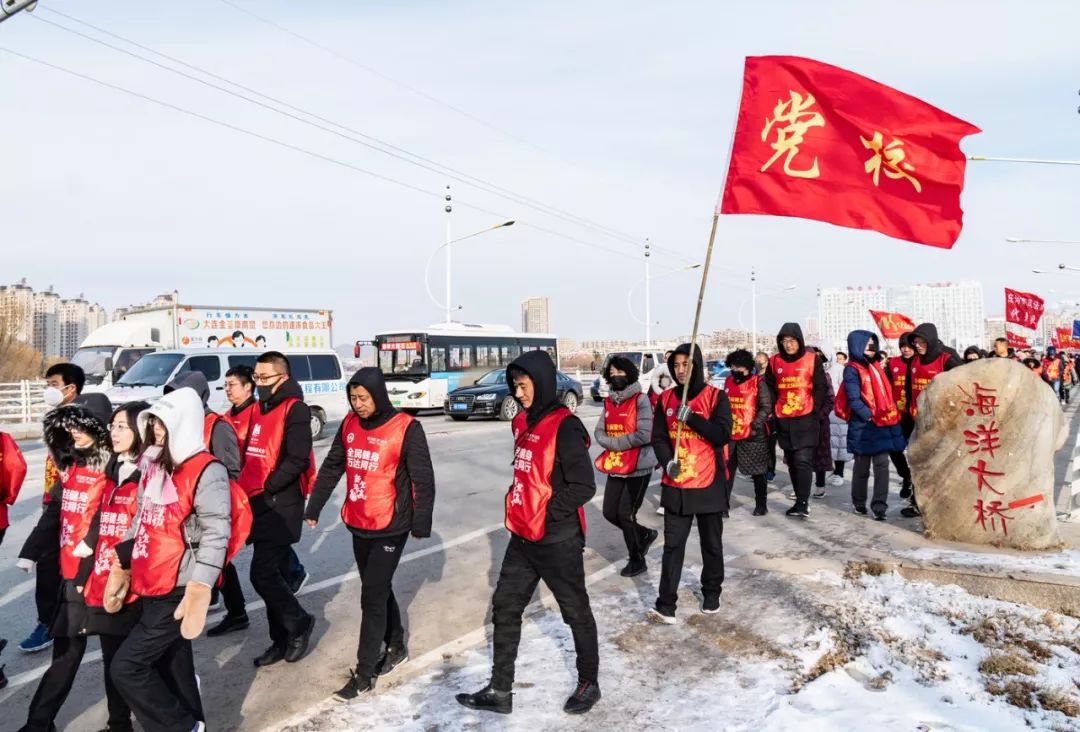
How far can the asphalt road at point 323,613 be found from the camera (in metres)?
3.86

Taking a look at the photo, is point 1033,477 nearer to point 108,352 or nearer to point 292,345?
point 292,345

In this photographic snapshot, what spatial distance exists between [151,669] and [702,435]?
3.22 metres

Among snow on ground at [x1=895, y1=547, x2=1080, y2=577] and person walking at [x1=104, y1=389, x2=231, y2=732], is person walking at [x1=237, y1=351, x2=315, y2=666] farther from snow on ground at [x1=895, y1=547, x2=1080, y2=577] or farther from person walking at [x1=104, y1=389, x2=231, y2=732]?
snow on ground at [x1=895, y1=547, x2=1080, y2=577]

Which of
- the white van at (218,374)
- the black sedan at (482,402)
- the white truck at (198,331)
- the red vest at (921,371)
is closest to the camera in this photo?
the red vest at (921,371)

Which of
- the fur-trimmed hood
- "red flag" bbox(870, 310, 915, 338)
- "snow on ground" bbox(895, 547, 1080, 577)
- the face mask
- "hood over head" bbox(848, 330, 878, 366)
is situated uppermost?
"red flag" bbox(870, 310, 915, 338)

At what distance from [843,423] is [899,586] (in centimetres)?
535

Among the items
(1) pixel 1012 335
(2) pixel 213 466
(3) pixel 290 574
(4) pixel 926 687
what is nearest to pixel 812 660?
(4) pixel 926 687

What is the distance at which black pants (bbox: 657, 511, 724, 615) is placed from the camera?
15.6ft

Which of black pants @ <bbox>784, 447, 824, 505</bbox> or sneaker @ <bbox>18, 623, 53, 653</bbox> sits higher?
black pants @ <bbox>784, 447, 824, 505</bbox>

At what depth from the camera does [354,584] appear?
5883 mm

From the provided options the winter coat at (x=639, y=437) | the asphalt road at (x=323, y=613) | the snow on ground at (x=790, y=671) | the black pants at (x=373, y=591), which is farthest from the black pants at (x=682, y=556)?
the black pants at (x=373, y=591)

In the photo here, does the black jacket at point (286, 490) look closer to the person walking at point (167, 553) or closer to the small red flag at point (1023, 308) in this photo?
the person walking at point (167, 553)

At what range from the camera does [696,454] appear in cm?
489

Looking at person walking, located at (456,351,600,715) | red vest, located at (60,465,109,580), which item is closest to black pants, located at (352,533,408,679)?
person walking, located at (456,351,600,715)
